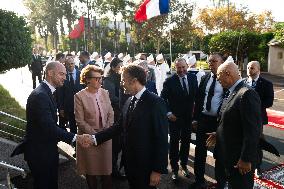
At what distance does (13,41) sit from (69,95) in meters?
2.51

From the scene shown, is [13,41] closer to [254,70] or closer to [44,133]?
[44,133]

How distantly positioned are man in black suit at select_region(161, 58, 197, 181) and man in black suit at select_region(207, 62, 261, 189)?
6.21ft

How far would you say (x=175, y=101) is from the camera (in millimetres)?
6020

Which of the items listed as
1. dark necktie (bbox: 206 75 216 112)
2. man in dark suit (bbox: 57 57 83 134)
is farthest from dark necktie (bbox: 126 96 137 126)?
man in dark suit (bbox: 57 57 83 134)

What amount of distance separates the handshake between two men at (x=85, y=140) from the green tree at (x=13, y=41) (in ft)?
16.7

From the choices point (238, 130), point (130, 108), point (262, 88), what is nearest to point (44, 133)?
point (130, 108)

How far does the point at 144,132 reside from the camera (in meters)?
3.57

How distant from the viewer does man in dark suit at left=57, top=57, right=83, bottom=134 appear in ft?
24.5

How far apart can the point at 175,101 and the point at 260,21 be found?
52415 millimetres

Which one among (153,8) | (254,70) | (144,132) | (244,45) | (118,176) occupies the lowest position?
(118,176)

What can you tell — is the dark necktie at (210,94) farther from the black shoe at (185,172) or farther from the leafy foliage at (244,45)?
the leafy foliage at (244,45)

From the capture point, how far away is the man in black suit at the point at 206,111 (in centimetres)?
535

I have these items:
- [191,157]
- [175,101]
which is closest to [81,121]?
[175,101]

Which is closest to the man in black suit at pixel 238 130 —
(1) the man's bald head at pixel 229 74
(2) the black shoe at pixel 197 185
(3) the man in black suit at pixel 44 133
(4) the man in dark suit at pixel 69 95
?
(1) the man's bald head at pixel 229 74
